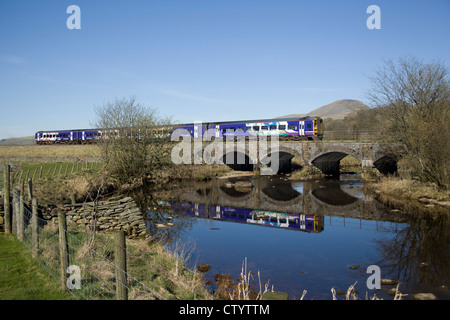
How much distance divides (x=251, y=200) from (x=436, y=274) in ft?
47.3

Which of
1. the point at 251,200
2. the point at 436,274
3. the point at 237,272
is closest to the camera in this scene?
the point at 436,274

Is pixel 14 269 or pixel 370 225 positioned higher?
pixel 14 269

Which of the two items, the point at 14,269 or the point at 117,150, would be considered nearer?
the point at 14,269

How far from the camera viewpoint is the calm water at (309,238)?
9.66 m

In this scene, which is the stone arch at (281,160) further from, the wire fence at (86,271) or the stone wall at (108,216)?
the wire fence at (86,271)

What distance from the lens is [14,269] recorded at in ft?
23.9

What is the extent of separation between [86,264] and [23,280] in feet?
4.42

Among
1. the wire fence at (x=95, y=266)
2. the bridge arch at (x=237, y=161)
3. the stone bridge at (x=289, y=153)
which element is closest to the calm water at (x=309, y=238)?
the wire fence at (x=95, y=266)

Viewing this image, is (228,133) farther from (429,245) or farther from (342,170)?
(429,245)

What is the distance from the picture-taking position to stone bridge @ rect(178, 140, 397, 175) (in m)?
30.4

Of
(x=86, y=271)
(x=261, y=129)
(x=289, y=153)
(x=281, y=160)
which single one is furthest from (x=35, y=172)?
(x=281, y=160)

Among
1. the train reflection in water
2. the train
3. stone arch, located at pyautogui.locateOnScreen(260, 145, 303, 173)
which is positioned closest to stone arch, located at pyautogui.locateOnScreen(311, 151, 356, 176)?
the train
